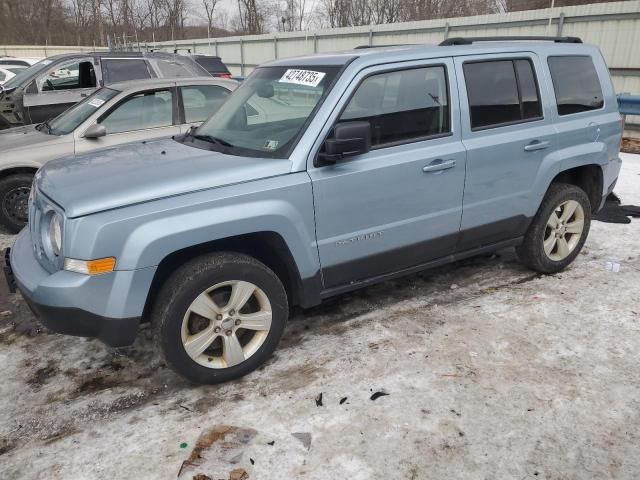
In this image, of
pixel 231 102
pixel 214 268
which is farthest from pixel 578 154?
pixel 214 268

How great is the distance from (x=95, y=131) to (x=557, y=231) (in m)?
4.74

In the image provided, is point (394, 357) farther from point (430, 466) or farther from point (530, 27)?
point (530, 27)

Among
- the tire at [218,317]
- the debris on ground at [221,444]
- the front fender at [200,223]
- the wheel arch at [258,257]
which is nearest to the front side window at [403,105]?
the front fender at [200,223]

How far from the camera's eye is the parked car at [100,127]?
18.6 feet

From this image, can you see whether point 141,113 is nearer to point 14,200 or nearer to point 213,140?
point 14,200

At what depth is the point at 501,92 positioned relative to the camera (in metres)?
3.87

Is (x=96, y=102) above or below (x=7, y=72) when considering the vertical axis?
below

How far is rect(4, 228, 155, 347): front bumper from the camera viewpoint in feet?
8.71

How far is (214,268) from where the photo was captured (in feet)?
9.45

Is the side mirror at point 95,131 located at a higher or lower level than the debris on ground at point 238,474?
higher

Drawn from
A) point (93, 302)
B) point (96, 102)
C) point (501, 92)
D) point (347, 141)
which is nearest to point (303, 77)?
point (347, 141)

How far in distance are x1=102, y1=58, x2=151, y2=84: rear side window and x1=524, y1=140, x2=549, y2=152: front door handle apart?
6349 mm

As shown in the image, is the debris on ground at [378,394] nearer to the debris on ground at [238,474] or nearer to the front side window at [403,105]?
the debris on ground at [238,474]

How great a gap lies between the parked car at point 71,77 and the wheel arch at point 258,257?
575cm
